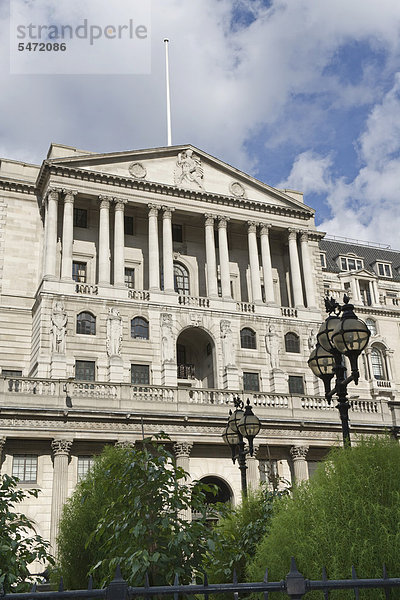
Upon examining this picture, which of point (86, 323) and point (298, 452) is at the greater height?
point (86, 323)

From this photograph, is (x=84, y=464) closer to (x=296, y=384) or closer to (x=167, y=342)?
(x=167, y=342)

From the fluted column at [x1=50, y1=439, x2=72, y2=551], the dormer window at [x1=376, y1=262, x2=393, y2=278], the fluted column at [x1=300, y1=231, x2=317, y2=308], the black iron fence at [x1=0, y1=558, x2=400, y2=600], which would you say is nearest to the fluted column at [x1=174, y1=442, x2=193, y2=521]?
the fluted column at [x1=50, y1=439, x2=72, y2=551]

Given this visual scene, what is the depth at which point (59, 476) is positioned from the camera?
32.8 metres

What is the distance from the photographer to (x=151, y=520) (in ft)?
30.7

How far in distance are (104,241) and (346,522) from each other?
3733 centimetres

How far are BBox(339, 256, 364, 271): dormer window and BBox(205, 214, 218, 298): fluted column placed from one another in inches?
1066

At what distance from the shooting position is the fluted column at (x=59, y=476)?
1256 inches

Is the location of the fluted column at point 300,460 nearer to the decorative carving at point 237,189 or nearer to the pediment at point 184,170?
the pediment at point 184,170

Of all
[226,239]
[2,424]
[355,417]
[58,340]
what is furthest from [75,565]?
[226,239]

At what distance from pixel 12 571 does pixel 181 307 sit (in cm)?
3551

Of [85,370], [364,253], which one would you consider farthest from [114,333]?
[364,253]

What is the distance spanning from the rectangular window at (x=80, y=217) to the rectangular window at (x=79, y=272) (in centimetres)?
308

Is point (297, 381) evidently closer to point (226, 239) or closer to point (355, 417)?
point (355, 417)

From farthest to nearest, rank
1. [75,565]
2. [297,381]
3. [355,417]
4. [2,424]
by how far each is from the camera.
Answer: [297,381] < [355,417] < [2,424] < [75,565]
